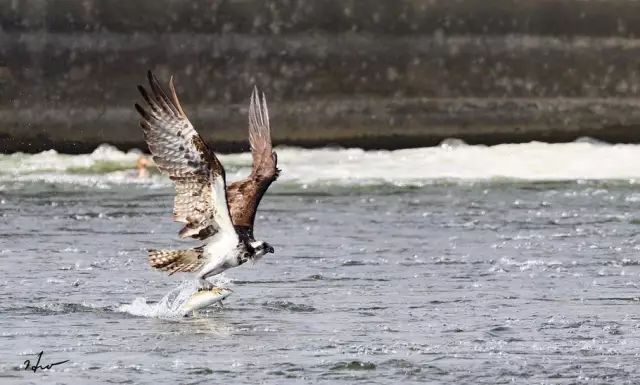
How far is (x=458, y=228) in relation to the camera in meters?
16.6

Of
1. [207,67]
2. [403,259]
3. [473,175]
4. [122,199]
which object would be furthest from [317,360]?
[207,67]

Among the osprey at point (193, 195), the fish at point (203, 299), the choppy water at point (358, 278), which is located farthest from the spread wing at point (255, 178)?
the choppy water at point (358, 278)

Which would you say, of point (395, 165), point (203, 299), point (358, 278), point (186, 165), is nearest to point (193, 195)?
point (186, 165)

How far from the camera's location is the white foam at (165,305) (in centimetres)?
1184

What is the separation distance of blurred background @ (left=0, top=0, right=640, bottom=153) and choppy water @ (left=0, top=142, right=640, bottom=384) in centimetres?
77

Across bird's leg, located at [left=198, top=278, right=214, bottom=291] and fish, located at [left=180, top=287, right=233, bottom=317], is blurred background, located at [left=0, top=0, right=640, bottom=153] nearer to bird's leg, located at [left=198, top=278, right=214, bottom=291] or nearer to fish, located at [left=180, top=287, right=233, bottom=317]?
bird's leg, located at [left=198, top=278, right=214, bottom=291]

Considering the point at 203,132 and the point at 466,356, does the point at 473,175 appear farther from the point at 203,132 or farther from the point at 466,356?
the point at 466,356

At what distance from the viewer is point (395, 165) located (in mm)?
22375

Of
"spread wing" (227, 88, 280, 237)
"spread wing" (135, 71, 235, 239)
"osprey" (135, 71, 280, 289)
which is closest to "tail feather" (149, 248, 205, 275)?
"osprey" (135, 71, 280, 289)

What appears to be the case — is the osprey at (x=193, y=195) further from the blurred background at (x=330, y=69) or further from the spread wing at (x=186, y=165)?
the blurred background at (x=330, y=69)

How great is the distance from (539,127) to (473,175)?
2053mm

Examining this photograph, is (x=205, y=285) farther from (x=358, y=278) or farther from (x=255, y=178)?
(x=358, y=278)

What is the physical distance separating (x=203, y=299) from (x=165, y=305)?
0.28 meters

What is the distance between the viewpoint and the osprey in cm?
1154
